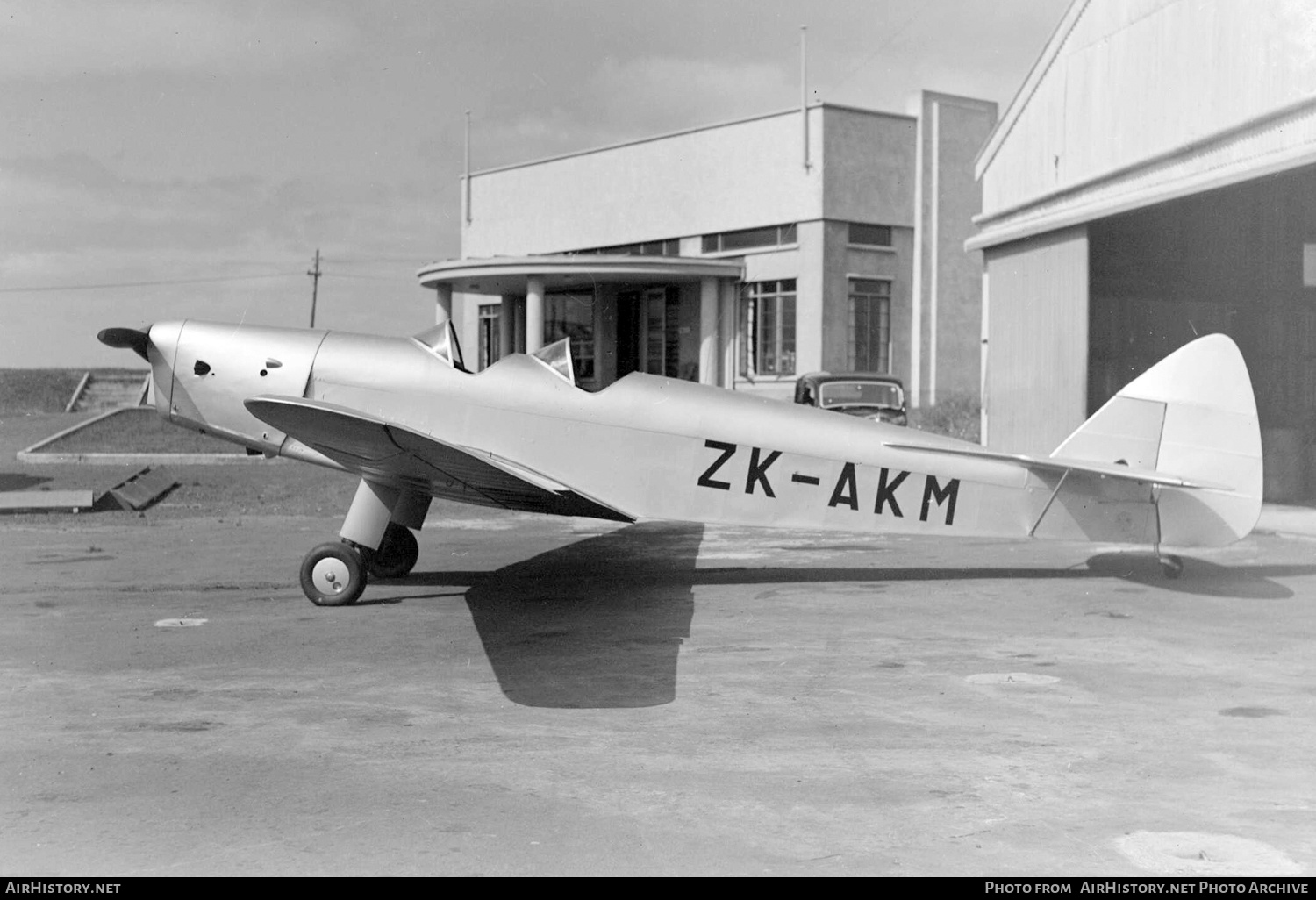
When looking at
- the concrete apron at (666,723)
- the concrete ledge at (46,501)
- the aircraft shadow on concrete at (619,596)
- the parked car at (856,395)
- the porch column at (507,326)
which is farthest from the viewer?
the porch column at (507,326)

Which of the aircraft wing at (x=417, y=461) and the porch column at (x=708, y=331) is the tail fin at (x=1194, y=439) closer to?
the aircraft wing at (x=417, y=461)

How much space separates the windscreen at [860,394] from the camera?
26000mm

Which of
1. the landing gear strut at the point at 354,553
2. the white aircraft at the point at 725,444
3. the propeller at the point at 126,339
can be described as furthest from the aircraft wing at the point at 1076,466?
the propeller at the point at 126,339

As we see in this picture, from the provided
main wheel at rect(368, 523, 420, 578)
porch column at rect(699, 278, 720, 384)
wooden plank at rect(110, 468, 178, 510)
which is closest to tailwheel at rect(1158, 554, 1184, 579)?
main wheel at rect(368, 523, 420, 578)

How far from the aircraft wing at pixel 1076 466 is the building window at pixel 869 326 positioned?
1097 inches

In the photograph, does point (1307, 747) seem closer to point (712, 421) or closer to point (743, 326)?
point (712, 421)

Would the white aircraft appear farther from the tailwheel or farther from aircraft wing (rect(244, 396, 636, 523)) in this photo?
the tailwheel

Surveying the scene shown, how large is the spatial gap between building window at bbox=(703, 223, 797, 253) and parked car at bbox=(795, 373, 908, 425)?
38.5 feet

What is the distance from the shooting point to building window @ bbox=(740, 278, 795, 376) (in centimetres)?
3778

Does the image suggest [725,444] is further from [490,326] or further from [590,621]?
[490,326]

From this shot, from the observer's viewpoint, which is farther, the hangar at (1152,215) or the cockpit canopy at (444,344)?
the hangar at (1152,215)

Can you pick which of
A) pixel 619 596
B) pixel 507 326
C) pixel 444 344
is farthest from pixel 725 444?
pixel 507 326

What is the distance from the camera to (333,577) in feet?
30.6

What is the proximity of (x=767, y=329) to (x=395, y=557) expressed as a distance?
28767 mm
